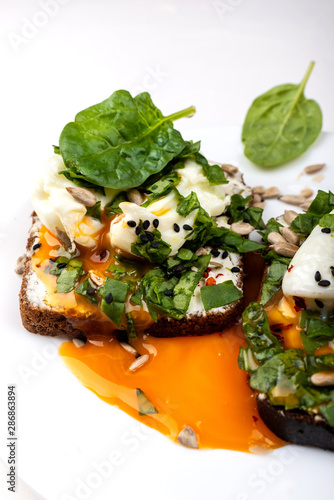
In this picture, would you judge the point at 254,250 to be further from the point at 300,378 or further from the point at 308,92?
the point at 308,92

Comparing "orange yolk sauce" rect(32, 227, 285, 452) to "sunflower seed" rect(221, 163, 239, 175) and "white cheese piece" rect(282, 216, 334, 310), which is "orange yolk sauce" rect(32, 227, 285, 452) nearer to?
"white cheese piece" rect(282, 216, 334, 310)

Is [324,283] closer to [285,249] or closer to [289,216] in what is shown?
[285,249]

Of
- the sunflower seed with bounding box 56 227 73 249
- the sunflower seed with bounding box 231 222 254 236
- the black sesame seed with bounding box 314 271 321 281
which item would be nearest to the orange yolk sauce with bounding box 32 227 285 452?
→ the sunflower seed with bounding box 56 227 73 249

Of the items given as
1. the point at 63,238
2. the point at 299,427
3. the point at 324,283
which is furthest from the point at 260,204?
the point at 299,427

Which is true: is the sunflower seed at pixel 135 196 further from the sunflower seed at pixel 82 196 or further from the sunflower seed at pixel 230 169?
the sunflower seed at pixel 230 169

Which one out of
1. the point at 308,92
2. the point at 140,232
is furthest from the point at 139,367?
the point at 308,92
